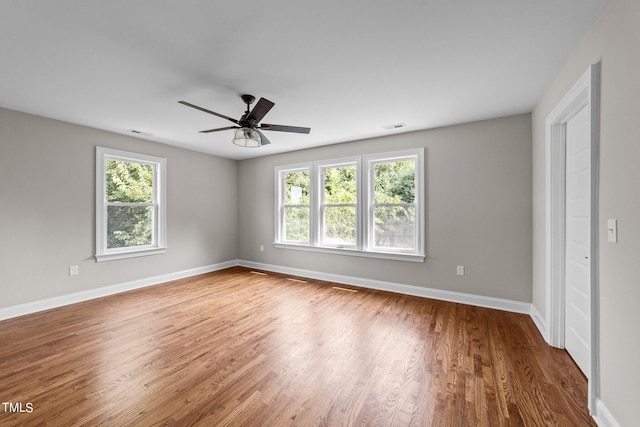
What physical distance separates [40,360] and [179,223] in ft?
10.0

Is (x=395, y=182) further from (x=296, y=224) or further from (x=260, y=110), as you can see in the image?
(x=260, y=110)

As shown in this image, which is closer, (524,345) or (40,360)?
(40,360)

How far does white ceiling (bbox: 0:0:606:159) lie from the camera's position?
5.56 feet

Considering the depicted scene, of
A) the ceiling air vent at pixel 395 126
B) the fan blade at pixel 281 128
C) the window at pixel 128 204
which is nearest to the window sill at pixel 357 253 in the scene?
the ceiling air vent at pixel 395 126

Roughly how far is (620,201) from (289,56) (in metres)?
2.34

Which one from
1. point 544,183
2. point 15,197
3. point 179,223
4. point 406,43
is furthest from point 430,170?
point 15,197

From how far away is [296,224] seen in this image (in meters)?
5.54

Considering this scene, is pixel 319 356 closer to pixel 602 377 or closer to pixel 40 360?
pixel 602 377

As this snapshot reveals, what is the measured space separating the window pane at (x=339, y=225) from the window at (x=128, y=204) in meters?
2.96

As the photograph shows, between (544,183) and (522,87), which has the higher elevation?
(522,87)

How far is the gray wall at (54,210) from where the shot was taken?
Result: 331 centimetres

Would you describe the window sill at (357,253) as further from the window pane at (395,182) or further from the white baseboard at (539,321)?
the white baseboard at (539,321)

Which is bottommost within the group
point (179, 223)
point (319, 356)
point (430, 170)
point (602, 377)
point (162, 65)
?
point (319, 356)

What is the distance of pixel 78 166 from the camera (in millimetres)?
3877
